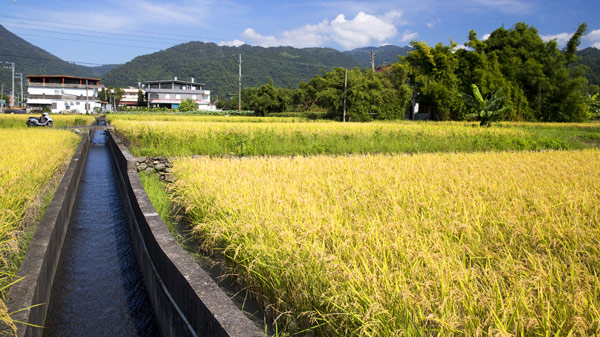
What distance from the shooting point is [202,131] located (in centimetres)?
1323

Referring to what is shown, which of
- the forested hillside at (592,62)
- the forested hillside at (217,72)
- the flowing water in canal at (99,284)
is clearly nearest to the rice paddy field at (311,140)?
the flowing water in canal at (99,284)

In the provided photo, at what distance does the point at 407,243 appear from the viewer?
292 cm

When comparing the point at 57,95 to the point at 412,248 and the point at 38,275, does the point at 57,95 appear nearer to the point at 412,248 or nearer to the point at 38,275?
the point at 38,275

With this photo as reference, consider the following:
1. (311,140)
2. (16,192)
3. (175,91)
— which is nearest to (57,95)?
(175,91)

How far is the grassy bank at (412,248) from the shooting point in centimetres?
201

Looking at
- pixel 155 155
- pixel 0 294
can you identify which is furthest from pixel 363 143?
pixel 0 294

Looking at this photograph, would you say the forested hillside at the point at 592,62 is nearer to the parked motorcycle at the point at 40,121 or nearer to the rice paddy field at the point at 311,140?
the rice paddy field at the point at 311,140

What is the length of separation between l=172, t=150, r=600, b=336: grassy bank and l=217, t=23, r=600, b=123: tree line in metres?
30.3

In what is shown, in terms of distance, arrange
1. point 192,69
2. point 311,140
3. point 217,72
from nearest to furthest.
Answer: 1. point 311,140
2. point 217,72
3. point 192,69

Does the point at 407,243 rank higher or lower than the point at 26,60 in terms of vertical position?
lower

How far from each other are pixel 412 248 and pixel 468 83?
37.2 meters

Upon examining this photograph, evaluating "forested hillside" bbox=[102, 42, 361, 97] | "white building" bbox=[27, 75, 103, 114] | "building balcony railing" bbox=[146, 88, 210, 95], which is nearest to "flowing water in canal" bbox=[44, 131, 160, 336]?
"white building" bbox=[27, 75, 103, 114]

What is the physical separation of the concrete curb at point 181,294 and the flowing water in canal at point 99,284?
215mm

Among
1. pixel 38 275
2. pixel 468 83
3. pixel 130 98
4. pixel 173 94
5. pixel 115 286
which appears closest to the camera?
pixel 38 275
